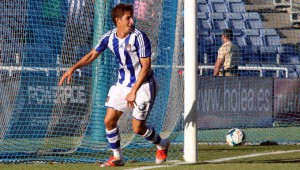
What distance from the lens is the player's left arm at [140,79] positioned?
803 centimetres

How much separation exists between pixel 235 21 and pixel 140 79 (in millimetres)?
7263

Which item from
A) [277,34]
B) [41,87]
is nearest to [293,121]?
[277,34]

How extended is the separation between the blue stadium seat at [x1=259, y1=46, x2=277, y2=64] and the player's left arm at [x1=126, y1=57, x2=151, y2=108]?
719cm

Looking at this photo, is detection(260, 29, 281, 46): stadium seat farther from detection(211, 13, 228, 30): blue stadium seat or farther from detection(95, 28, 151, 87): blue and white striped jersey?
detection(95, 28, 151, 87): blue and white striped jersey

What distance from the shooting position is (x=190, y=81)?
8766mm

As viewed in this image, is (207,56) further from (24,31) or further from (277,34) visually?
(24,31)

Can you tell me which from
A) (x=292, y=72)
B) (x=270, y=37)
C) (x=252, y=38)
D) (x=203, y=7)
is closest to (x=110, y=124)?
(x=203, y=7)

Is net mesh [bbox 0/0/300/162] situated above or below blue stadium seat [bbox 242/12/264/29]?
below

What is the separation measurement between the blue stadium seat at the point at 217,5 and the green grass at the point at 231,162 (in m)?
2.83

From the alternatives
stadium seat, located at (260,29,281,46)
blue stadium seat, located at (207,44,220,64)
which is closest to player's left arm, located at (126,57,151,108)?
blue stadium seat, located at (207,44,220,64)

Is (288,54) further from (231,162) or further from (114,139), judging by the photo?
(114,139)

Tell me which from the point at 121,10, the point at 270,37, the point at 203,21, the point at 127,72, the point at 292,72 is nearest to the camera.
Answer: the point at 121,10

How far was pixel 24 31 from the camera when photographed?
1003 centimetres

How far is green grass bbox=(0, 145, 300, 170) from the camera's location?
8.23m
